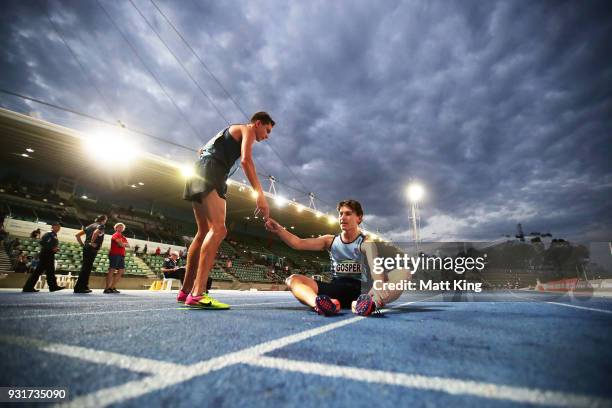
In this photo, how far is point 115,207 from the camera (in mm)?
22969

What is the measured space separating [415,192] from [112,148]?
26.7 m

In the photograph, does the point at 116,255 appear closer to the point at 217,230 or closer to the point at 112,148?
the point at 217,230

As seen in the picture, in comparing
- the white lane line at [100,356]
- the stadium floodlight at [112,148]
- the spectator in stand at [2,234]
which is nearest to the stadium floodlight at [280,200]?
the stadium floodlight at [112,148]

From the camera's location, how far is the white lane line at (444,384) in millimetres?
685

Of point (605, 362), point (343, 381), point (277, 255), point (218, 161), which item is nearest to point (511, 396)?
point (343, 381)

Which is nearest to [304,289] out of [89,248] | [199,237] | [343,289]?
[343,289]

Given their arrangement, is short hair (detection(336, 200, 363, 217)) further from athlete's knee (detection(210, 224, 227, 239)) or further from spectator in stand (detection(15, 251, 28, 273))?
spectator in stand (detection(15, 251, 28, 273))

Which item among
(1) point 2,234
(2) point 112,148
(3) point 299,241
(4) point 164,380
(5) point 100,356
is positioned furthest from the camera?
(2) point 112,148

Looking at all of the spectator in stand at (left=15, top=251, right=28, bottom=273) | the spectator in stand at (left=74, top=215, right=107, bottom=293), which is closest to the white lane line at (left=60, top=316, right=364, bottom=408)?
the spectator in stand at (left=74, top=215, right=107, bottom=293)

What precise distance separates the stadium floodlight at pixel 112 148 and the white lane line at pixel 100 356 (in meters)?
16.1

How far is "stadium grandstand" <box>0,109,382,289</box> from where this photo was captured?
1455 cm

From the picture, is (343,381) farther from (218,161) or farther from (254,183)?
(218,161)

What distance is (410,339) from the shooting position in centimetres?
143

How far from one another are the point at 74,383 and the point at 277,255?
30132 mm
